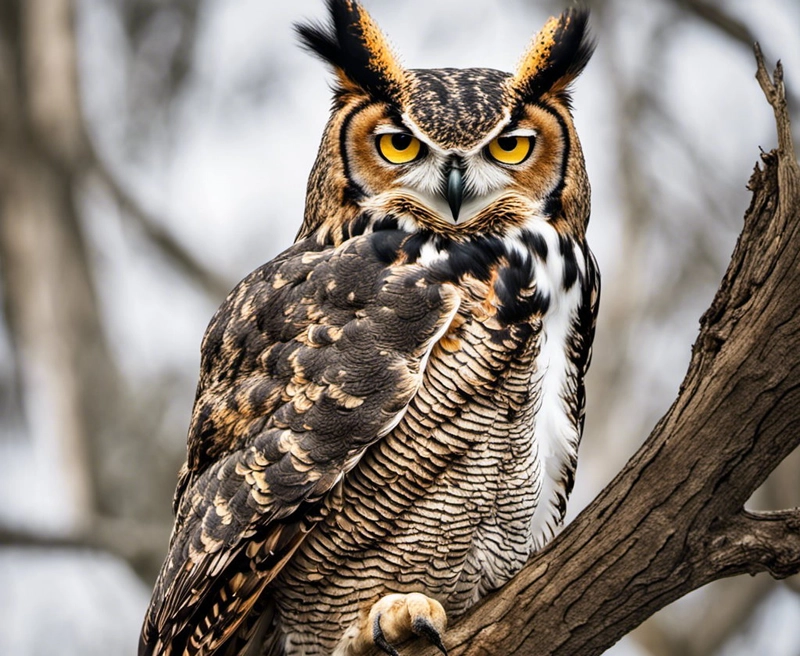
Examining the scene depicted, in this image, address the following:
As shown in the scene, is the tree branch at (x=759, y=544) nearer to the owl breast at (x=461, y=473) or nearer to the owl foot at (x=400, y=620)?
the owl breast at (x=461, y=473)

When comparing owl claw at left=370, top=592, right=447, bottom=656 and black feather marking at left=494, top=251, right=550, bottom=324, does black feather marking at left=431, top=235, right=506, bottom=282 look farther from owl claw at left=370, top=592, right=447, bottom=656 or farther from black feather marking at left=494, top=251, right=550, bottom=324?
owl claw at left=370, top=592, right=447, bottom=656

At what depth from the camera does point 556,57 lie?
2895 millimetres

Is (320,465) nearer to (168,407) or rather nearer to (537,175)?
(537,175)

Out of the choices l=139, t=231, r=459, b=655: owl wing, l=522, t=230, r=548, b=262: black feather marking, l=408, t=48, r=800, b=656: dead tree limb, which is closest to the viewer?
l=408, t=48, r=800, b=656: dead tree limb

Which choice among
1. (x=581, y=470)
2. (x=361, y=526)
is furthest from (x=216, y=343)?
(x=581, y=470)

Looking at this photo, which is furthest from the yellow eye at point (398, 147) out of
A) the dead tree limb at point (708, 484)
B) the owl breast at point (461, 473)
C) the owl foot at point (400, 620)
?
the owl foot at point (400, 620)

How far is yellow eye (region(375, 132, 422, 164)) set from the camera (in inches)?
108

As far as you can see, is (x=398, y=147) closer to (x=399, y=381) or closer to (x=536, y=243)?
(x=536, y=243)

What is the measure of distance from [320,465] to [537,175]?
0.95 m

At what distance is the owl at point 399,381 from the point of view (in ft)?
8.61

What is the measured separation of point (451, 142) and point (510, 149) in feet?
0.64

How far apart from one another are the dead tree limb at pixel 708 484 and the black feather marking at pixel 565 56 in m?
0.70

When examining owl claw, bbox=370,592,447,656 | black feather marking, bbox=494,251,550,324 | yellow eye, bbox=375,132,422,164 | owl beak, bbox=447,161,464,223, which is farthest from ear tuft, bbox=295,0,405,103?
owl claw, bbox=370,592,447,656

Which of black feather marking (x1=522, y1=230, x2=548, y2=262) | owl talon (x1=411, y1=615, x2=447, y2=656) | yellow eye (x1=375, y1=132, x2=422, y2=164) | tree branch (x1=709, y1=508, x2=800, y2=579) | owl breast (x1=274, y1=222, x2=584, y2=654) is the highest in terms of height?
yellow eye (x1=375, y1=132, x2=422, y2=164)
